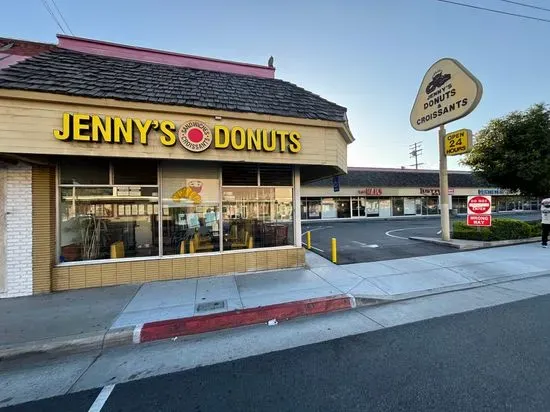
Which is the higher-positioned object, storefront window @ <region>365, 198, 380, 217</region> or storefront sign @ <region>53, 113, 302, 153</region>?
storefront sign @ <region>53, 113, 302, 153</region>

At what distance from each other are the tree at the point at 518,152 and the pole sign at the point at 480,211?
448 cm

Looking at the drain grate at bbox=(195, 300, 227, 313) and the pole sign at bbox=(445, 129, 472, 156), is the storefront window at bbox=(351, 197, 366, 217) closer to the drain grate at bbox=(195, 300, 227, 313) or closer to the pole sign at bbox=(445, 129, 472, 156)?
the pole sign at bbox=(445, 129, 472, 156)

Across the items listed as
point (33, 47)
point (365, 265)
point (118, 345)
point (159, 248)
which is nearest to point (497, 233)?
point (365, 265)

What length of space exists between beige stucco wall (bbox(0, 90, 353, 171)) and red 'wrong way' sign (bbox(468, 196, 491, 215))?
7.44 m

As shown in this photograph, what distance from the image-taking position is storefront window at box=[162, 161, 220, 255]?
284 inches

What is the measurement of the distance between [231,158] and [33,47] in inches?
249

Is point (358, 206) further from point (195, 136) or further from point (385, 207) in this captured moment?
point (195, 136)

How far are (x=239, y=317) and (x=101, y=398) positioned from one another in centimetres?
228

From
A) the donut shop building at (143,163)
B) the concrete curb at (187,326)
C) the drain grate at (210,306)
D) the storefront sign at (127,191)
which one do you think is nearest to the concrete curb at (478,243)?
the concrete curb at (187,326)

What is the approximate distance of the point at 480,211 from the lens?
1106 cm

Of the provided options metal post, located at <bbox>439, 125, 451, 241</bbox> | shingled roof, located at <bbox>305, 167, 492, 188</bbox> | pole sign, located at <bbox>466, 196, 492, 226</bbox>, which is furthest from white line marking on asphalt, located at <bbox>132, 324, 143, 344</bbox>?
shingled roof, located at <bbox>305, 167, 492, 188</bbox>

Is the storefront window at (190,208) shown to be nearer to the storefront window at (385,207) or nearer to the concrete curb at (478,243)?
the concrete curb at (478,243)

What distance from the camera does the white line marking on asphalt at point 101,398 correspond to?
9.18 feet

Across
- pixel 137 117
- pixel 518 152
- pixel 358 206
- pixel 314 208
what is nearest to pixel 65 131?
pixel 137 117
